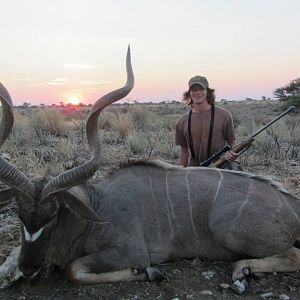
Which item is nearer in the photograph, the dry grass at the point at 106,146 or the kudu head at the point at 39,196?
the kudu head at the point at 39,196

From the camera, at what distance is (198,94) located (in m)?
5.74

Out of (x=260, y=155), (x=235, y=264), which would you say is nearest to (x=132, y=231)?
(x=235, y=264)

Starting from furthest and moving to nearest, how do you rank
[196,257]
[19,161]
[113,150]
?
[113,150], [19,161], [196,257]

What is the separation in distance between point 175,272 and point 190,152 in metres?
2.32

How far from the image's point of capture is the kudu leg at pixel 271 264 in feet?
12.5

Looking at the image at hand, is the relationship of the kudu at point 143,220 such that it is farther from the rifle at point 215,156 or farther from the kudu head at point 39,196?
the rifle at point 215,156

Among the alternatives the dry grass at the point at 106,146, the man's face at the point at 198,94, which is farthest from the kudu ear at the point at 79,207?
the man's face at the point at 198,94

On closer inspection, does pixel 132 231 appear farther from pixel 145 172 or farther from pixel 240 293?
pixel 240 293

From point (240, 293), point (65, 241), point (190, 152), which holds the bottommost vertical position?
point (240, 293)

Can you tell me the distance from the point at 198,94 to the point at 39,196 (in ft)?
9.33

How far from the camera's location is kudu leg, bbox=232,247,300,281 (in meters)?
3.82

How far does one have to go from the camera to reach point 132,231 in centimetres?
399

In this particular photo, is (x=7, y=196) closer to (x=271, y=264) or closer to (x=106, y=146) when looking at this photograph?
(x=271, y=264)

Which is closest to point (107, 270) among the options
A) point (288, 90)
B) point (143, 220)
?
point (143, 220)
